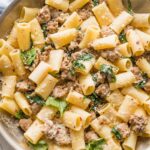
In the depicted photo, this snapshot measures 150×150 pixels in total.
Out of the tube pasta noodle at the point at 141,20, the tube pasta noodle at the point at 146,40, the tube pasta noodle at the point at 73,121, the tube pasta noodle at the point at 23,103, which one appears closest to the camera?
the tube pasta noodle at the point at 73,121

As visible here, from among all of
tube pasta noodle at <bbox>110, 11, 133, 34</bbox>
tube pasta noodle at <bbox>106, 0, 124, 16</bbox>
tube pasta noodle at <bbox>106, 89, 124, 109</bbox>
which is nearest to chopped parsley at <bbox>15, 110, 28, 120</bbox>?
tube pasta noodle at <bbox>106, 89, 124, 109</bbox>

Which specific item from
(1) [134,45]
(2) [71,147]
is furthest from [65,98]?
(1) [134,45]

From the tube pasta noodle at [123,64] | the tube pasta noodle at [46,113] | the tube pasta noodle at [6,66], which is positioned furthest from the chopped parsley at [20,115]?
the tube pasta noodle at [123,64]

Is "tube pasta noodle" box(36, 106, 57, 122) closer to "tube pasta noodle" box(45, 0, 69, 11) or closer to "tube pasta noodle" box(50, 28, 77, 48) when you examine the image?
"tube pasta noodle" box(50, 28, 77, 48)

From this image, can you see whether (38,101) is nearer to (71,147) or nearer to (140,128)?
(71,147)

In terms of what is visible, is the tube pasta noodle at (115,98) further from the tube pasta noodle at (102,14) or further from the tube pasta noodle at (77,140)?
the tube pasta noodle at (102,14)

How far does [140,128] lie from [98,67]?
1.28ft

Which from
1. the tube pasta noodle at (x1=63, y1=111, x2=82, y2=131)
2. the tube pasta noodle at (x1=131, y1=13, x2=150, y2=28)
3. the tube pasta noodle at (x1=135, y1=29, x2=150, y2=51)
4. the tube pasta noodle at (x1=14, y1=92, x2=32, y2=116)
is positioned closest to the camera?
the tube pasta noodle at (x1=63, y1=111, x2=82, y2=131)

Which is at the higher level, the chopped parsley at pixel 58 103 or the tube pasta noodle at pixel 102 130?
the chopped parsley at pixel 58 103

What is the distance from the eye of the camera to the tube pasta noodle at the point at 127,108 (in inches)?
114

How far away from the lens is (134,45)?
2998 millimetres

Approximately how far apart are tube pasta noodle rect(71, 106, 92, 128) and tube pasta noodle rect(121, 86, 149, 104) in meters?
0.24

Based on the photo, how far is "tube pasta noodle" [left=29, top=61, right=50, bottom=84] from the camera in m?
2.92

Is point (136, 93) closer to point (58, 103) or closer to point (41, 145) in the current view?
point (58, 103)
